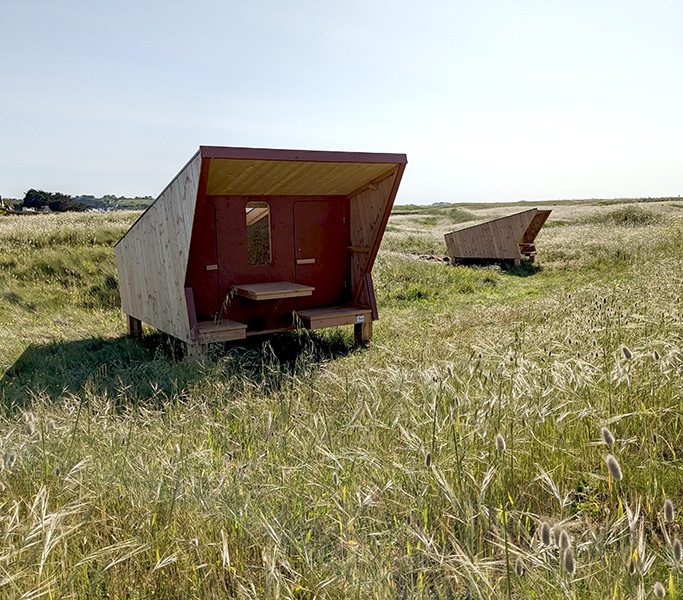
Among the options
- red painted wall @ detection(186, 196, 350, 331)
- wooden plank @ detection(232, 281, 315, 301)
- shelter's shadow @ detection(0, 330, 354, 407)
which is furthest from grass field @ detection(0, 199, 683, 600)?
red painted wall @ detection(186, 196, 350, 331)

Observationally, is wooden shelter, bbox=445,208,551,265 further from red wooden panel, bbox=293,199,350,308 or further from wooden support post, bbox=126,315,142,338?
wooden support post, bbox=126,315,142,338

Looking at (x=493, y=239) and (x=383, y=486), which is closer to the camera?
(x=383, y=486)

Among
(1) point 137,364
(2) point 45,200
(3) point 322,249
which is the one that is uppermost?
(2) point 45,200

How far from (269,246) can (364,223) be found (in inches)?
56.8

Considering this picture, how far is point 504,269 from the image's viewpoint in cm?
1653

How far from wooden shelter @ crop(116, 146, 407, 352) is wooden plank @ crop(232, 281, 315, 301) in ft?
0.05

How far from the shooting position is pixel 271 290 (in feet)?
24.2

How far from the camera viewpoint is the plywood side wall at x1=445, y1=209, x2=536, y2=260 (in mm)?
16547

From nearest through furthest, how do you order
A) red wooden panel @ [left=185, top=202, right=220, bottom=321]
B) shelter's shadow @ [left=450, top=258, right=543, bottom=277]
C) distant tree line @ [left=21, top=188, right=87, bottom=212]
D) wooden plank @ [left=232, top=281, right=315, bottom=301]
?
wooden plank @ [left=232, top=281, right=315, bottom=301]
red wooden panel @ [left=185, top=202, right=220, bottom=321]
shelter's shadow @ [left=450, top=258, right=543, bottom=277]
distant tree line @ [left=21, top=188, right=87, bottom=212]

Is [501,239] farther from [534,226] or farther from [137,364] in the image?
[137,364]

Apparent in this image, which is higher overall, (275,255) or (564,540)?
(275,255)

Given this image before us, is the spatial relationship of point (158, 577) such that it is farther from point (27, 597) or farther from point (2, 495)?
point (2, 495)

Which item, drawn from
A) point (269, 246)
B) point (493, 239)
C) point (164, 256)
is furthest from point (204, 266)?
point (493, 239)

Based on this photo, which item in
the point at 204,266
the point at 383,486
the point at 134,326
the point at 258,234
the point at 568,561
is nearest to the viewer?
the point at 568,561
